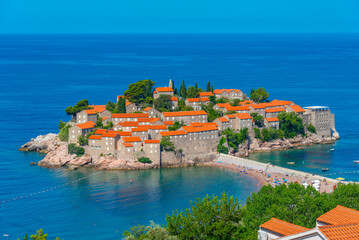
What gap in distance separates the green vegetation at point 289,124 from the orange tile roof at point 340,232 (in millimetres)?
62319

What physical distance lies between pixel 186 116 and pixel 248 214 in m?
45.8

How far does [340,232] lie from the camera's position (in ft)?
75.9

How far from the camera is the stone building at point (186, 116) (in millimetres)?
79875

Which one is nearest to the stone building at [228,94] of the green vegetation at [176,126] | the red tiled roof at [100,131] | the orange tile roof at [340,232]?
the green vegetation at [176,126]

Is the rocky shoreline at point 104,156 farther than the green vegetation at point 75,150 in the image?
No

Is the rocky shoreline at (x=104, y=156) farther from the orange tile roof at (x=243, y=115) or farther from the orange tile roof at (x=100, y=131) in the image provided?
the orange tile roof at (x=100, y=131)

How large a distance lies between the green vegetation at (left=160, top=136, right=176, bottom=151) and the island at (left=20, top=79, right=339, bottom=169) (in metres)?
0.13

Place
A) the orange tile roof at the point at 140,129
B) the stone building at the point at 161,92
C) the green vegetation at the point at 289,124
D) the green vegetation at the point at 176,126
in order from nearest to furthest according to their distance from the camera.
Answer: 1. the orange tile roof at the point at 140,129
2. the green vegetation at the point at 176,126
3. the green vegetation at the point at 289,124
4. the stone building at the point at 161,92

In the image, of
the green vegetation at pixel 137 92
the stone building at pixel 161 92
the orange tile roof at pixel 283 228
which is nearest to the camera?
the orange tile roof at pixel 283 228

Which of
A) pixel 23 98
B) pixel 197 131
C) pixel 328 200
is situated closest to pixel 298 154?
pixel 197 131

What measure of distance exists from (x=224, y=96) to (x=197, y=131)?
61.7 ft

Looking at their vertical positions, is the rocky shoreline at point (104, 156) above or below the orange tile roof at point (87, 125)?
below

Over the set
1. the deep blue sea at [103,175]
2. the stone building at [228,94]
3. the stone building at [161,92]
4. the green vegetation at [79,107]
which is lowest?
the deep blue sea at [103,175]

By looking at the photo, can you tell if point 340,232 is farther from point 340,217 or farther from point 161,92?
point 161,92
